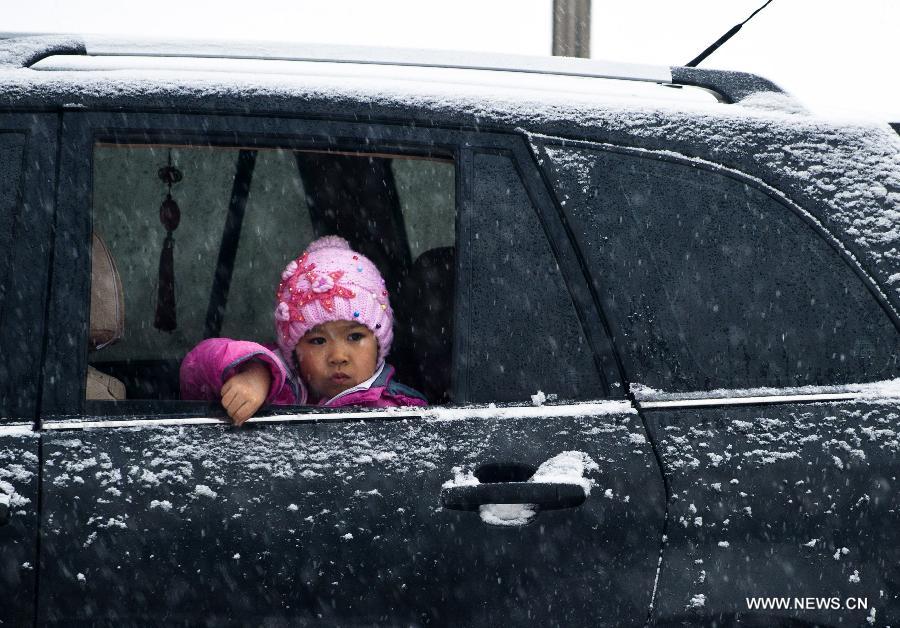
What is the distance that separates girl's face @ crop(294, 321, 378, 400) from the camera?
100.0 inches

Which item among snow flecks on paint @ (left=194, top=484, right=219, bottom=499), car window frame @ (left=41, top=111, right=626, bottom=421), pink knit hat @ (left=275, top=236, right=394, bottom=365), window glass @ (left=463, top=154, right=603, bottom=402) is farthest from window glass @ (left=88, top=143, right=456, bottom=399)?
snow flecks on paint @ (left=194, top=484, right=219, bottom=499)

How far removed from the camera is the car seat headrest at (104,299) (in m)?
2.39

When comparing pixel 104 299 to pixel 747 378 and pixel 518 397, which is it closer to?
pixel 518 397

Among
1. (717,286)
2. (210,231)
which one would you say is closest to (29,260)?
(717,286)

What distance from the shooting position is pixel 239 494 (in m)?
1.77

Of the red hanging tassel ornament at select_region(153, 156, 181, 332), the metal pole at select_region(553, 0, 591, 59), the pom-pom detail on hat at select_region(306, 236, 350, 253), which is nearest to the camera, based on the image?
the pom-pom detail on hat at select_region(306, 236, 350, 253)

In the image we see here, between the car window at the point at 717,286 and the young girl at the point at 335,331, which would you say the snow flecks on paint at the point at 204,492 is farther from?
the car window at the point at 717,286

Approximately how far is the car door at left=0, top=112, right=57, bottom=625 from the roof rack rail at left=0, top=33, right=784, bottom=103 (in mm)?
310

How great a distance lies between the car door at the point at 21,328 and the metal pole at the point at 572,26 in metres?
4.38

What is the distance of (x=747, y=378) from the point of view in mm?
1898

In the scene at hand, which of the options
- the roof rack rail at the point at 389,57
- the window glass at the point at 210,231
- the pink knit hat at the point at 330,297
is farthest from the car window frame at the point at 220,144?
the window glass at the point at 210,231

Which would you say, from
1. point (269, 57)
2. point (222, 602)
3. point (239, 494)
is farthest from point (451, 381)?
point (269, 57)

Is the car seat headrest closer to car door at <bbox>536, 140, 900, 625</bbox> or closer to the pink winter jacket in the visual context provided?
the pink winter jacket

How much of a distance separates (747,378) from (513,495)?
1.62 feet
